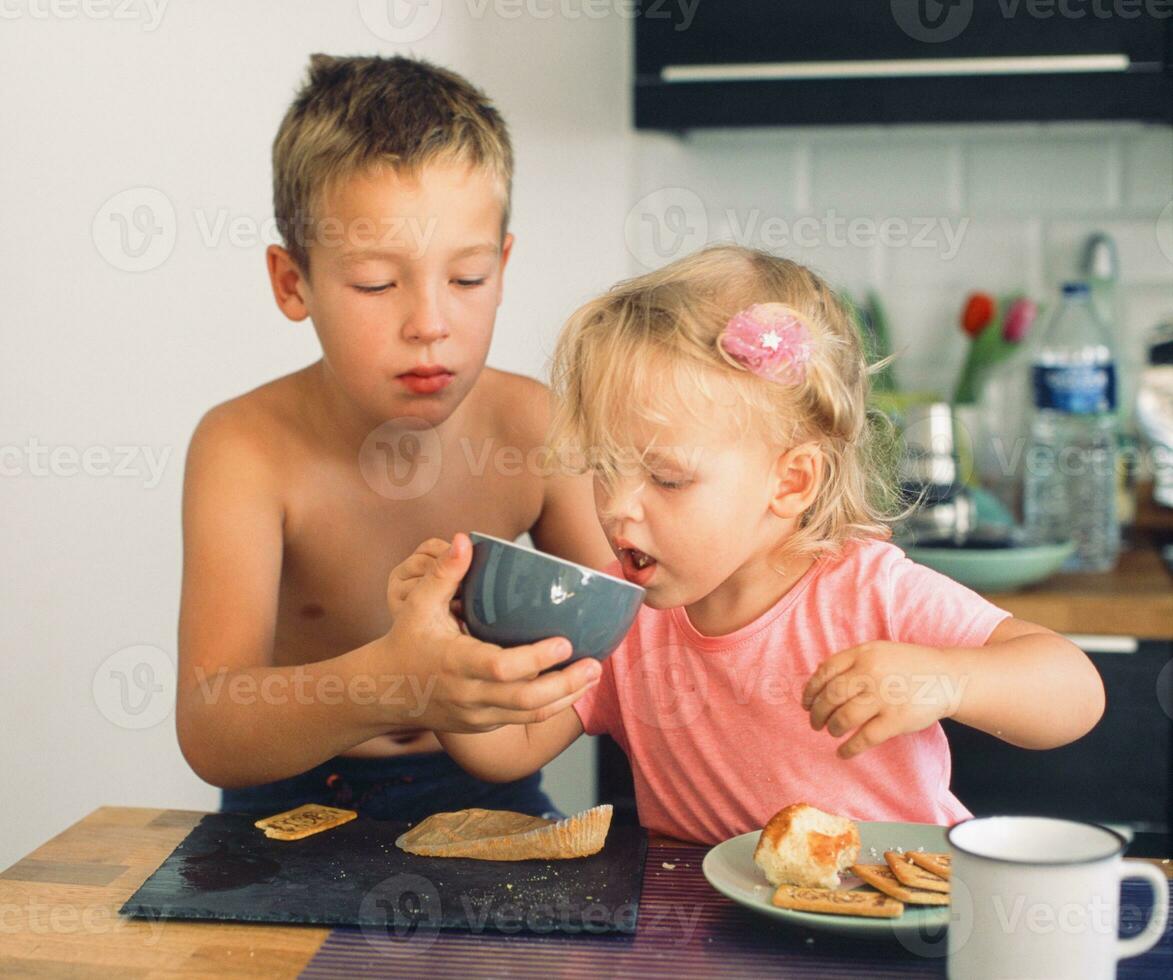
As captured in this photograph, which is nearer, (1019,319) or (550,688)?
(550,688)

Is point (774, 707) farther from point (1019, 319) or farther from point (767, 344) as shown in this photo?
point (1019, 319)

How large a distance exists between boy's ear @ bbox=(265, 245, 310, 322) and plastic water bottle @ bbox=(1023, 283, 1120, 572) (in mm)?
1356

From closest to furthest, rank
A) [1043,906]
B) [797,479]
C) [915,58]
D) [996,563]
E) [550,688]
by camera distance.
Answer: [1043,906] → [550,688] → [797,479] → [996,563] → [915,58]

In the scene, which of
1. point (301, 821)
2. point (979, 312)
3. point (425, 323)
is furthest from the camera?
point (979, 312)

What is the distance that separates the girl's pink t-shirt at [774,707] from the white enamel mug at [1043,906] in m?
0.30

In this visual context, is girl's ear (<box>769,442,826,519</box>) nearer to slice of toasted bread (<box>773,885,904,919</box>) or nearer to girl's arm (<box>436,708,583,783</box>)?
girl's arm (<box>436,708,583,783</box>)

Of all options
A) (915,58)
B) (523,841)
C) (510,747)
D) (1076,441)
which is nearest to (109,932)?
(523,841)

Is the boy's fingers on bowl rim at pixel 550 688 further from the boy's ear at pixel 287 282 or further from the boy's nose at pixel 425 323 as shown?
the boy's ear at pixel 287 282

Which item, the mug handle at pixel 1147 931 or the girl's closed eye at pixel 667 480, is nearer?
the mug handle at pixel 1147 931

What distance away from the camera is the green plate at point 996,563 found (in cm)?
197

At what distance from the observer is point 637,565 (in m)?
1.08

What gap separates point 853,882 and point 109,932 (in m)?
0.46

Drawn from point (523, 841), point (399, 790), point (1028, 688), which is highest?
point (1028, 688)

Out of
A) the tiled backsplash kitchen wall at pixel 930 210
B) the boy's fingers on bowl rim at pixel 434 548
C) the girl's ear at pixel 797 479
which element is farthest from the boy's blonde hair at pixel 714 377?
the tiled backsplash kitchen wall at pixel 930 210
